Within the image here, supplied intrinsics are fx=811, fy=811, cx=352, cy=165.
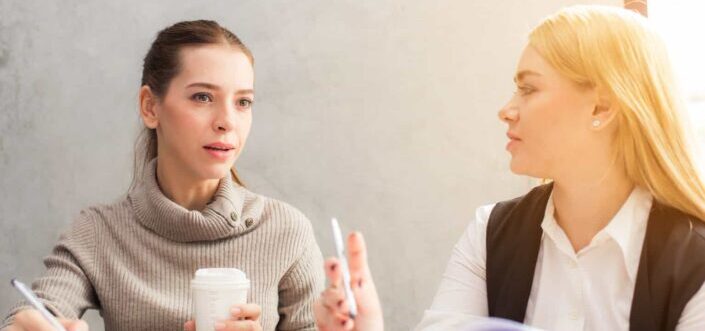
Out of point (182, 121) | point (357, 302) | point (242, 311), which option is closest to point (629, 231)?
point (357, 302)

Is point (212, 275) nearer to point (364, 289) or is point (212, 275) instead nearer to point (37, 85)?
point (364, 289)

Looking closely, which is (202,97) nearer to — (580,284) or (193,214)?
(193,214)

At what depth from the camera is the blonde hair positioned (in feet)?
4.72

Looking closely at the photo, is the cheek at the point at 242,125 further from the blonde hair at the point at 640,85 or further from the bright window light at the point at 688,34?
the bright window light at the point at 688,34

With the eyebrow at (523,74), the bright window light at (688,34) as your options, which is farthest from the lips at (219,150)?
the bright window light at (688,34)

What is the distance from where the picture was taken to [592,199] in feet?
4.99

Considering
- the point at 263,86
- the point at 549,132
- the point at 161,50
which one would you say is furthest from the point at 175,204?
the point at 549,132

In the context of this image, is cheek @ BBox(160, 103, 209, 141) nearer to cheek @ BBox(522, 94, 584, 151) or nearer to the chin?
the chin

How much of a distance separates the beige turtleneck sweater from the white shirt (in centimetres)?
37

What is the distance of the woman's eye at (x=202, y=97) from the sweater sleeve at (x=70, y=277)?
1.15 feet

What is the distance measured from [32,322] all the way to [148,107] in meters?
0.63

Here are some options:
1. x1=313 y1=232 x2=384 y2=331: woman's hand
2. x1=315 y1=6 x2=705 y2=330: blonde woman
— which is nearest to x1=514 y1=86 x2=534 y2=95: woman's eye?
x1=315 y1=6 x2=705 y2=330: blonde woman

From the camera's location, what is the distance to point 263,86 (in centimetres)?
→ 228

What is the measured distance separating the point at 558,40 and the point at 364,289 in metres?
0.61
